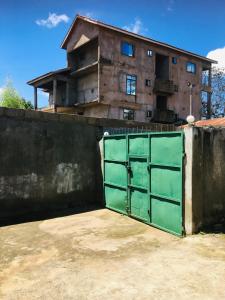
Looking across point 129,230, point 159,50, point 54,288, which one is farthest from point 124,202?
point 159,50

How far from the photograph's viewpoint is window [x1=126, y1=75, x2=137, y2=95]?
2694 cm

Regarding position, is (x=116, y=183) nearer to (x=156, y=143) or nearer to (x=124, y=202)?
(x=124, y=202)

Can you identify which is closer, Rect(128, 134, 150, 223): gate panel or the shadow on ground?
Rect(128, 134, 150, 223): gate panel

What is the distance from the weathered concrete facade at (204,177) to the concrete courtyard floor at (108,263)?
577 millimetres

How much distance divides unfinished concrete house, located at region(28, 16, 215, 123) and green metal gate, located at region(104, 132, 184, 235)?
53.7 ft

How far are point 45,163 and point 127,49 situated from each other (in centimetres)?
2051

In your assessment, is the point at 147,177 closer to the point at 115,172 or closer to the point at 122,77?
the point at 115,172

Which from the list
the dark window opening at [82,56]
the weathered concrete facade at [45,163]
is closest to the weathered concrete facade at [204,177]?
the weathered concrete facade at [45,163]

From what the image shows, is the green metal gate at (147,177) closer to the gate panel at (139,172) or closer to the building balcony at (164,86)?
the gate panel at (139,172)

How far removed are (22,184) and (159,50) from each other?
2425cm

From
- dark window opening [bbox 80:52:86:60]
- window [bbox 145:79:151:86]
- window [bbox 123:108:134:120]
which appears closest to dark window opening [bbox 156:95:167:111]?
window [bbox 145:79:151:86]

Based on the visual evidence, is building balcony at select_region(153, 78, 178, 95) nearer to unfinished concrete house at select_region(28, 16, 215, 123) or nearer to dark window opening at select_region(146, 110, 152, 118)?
unfinished concrete house at select_region(28, 16, 215, 123)

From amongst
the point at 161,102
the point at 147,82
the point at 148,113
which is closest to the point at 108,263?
the point at 148,113

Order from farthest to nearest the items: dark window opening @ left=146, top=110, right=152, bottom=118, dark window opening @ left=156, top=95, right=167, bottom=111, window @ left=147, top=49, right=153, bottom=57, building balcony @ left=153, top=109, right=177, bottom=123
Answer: dark window opening @ left=156, top=95, right=167, bottom=111 < building balcony @ left=153, top=109, right=177, bottom=123 < dark window opening @ left=146, top=110, right=152, bottom=118 < window @ left=147, top=49, right=153, bottom=57
